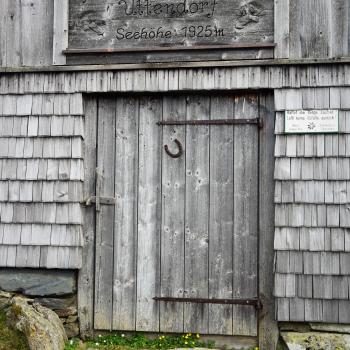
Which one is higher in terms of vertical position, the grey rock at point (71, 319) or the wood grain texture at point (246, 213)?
the wood grain texture at point (246, 213)

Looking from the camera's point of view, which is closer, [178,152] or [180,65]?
[180,65]

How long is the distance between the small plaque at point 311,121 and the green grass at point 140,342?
2162mm

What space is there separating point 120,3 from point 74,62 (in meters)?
0.74

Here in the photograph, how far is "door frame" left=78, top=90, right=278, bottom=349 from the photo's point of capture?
551cm

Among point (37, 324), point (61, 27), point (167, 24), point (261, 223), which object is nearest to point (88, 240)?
point (37, 324)

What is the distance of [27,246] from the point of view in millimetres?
5750

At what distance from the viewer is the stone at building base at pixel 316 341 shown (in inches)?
199

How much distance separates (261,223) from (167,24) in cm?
212

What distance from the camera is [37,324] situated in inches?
197

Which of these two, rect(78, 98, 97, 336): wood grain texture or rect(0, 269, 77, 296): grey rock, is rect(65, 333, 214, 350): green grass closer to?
rect(78, 98, 97, 336): wood grain texture

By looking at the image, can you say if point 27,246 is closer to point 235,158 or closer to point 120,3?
point 235,158

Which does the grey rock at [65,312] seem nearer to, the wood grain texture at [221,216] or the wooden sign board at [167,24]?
the wood grain texture at [221,216]

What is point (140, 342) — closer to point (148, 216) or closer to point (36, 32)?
point (148, 216)

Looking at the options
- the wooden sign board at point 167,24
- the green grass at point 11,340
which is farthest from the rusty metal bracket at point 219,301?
the wooden sign board at point 167,24
